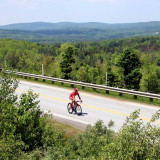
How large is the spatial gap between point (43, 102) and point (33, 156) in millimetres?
10156

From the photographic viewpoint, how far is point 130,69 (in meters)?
43.0

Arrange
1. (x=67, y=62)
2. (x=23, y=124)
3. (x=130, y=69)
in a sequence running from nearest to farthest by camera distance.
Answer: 1. (x=23, y=124)
2. (x=130, y=69)
3. (x=67, y=62)

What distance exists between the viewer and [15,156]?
692 centimetres

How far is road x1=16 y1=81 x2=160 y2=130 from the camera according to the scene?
1410cm

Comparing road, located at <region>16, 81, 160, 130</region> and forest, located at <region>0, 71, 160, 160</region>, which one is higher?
forest, located at <region>0, 71, 160, 160</region>

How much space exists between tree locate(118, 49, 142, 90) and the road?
23.5m

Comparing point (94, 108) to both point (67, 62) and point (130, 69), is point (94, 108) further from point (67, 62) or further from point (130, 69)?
point (67, 62)

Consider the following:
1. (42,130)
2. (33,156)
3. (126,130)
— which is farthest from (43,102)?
(126,130)

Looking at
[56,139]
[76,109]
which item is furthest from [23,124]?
[76,109]

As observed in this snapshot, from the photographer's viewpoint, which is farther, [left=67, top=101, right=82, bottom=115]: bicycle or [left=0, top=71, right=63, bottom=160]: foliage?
[left=67, top=101, right=82, bottom=115]: bicycle

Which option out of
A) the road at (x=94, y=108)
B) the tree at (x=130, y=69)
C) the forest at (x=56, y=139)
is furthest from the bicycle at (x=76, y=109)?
the tree at (x=130, y=69)

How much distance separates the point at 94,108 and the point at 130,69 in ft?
93.9

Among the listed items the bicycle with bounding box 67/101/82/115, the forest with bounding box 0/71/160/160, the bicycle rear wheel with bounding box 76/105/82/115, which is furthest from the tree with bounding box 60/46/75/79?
the forest with bounding box 0/71/160/160

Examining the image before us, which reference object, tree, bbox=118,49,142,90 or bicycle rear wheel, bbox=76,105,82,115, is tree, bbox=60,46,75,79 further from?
bicycle rear wheel, bbox=76,105,82,115
